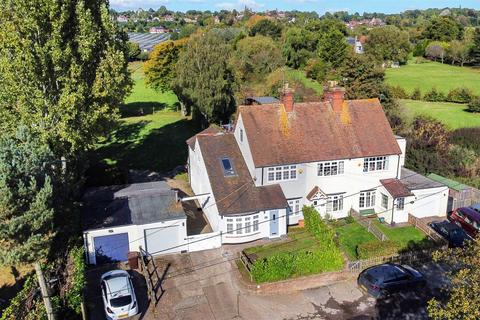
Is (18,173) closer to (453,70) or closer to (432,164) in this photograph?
(432,164)

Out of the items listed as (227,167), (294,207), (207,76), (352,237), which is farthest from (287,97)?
(207,76)

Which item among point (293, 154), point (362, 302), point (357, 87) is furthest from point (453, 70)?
point (362, 302)

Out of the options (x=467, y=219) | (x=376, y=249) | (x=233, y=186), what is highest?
(x=233, y=186)

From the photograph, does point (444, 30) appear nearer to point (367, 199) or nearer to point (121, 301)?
point (367, 199)

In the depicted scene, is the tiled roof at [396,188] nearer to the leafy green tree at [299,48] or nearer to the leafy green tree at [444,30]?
the leafy green tree at [299,48]

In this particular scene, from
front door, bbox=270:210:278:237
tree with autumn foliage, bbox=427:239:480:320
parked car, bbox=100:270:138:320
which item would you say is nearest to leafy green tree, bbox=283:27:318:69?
front door, bbox=270:210:278:237

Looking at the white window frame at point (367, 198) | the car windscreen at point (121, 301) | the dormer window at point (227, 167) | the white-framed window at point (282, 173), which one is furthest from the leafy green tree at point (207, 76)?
the car windscreen at point (121, 301)
